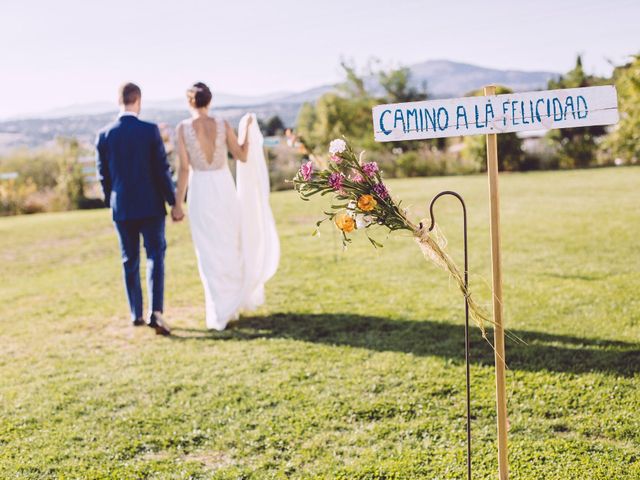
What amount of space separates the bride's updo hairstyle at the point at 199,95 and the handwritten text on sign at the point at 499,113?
3361 millimetres

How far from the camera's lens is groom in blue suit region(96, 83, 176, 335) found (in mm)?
5832

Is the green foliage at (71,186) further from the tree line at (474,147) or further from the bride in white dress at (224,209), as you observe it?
the bride in white dress at (224,209)

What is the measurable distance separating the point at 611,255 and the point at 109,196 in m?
5.76

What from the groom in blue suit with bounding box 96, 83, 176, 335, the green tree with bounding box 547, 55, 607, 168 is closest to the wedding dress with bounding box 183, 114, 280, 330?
the groom in blue suit with bounding box 96, 83, 176, 335

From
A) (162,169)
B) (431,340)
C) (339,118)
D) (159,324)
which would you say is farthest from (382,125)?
(339,118)

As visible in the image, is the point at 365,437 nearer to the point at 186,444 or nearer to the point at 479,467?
the point at 479,467

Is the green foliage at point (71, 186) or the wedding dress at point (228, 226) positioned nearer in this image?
the wedding dress at point (228, 226)

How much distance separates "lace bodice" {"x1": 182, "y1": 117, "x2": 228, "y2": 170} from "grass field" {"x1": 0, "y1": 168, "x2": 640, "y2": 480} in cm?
151

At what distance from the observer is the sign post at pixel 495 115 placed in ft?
8.87

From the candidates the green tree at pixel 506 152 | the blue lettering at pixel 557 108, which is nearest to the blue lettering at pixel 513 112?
the blue lettering at pixel 557 108

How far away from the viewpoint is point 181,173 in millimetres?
6078

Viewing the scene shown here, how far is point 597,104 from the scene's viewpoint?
2.70m

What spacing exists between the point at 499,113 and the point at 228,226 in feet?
12.3

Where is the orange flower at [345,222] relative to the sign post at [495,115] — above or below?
below
